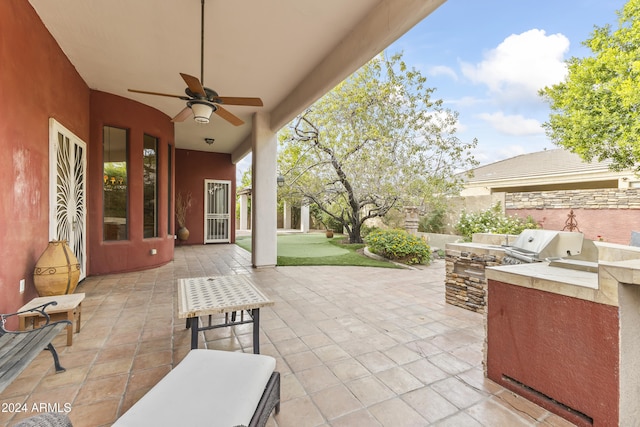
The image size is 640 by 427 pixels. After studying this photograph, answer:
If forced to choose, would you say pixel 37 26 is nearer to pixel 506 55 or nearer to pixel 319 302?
pixel 319 302

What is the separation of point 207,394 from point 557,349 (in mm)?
1926

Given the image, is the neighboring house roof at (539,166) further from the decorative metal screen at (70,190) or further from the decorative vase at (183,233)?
the decorative metal screen at (70,190)

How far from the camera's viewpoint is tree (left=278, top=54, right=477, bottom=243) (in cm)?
724

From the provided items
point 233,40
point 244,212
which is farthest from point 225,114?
point 244,212

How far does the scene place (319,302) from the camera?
149 inches

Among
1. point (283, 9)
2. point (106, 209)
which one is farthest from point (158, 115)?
A: point (283, 9)

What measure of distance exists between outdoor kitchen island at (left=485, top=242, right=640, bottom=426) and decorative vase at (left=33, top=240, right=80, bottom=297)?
4193mm

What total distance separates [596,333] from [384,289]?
119 inches

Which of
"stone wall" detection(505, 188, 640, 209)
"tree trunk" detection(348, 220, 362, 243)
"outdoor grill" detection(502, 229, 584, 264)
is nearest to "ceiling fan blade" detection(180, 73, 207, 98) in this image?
"outdoor grill" detection(502, 229, 584, 264)

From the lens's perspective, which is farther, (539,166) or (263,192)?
(539,166)

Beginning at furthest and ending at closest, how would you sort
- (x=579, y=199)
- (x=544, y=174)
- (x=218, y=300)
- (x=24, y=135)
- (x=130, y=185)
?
1. (x=544, y=174)
2. (x=579, y=199)
3. (x=130, y=185)
4. (x=24, y=135)
5. (x=218, y=300)

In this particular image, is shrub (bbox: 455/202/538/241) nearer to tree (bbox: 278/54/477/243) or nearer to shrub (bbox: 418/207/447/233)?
A: shrub (bbox: 418/207/447/233)

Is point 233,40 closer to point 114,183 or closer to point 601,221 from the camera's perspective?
point 114,183

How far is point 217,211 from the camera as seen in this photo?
9867 millimetres
